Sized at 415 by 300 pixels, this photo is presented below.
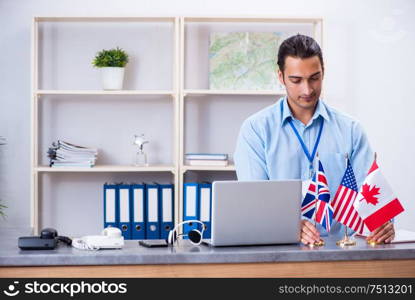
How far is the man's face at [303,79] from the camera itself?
8.90 ft

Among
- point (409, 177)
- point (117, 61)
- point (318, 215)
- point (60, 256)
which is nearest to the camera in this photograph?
point (60, 256)

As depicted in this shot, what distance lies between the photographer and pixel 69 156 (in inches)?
165

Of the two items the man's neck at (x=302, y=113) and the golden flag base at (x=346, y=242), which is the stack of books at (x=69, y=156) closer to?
the man's neck at (x=302, y=113)

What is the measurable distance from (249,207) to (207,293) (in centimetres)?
33

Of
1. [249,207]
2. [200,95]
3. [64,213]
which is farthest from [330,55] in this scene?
[249,207]

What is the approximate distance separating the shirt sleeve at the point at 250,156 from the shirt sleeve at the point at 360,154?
1.23ft

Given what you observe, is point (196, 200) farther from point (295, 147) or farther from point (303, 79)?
point (303, 79)

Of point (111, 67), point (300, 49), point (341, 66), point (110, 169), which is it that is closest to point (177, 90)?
point (111, 67)

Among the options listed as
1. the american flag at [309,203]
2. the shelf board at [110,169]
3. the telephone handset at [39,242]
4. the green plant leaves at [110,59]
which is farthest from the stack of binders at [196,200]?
the telephone handset at [39,242]

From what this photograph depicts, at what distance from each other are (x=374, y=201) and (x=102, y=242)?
977mm

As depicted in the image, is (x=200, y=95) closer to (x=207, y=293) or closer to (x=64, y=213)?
(x=64, y=213)

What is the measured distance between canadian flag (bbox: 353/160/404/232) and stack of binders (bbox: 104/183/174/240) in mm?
1915

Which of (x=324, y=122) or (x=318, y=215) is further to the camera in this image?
(x=324, y=122)

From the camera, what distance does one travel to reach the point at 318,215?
249cm
